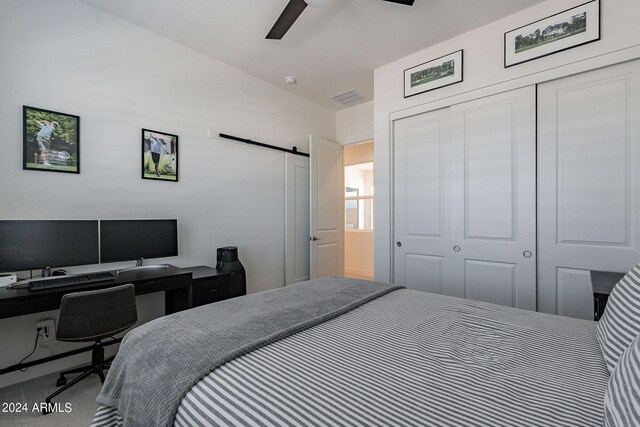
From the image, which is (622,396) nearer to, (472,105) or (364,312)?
(364,312)

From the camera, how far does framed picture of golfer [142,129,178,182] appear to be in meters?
2.69

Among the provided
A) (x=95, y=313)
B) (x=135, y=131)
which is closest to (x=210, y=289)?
(x=95, y=313)

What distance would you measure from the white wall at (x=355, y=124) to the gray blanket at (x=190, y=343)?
323 cm

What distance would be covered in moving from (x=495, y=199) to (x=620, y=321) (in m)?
1.81

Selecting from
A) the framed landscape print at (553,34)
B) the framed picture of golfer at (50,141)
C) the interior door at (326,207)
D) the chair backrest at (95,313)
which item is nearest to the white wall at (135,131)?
the framed picture of golfer at (50,141)

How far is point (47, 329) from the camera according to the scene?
2.18 meters

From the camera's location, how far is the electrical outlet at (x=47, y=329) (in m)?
2.16

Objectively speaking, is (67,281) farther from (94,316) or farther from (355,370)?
(355,370)

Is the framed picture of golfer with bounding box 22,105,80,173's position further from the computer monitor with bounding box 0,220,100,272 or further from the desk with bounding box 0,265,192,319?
the desk with bounding box 0,265,192,319

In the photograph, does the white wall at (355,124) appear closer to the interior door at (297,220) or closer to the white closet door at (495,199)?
the interior door at (297,220)

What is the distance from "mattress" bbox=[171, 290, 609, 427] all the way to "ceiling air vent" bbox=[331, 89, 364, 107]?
11.4 ft

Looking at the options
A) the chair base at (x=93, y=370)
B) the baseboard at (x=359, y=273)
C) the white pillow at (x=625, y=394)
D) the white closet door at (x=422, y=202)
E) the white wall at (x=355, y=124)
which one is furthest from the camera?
the baseboard at (x=359, y=273)

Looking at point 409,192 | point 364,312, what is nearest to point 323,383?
point 364,312

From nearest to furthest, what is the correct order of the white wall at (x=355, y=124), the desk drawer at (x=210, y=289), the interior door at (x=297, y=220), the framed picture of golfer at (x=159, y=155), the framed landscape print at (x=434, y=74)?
the desk drawer at (x=210, y=289), the framed picture of golfer at (x=159, y=155), the framed landscape print at (x=434, y=74), the interior door at (x=297, y=220), the white wall at (x=355, y=124)
